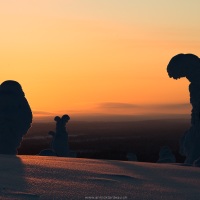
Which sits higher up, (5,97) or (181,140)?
(5,97)

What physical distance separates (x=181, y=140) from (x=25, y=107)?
5.48 m

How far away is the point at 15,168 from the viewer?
20.9 ft

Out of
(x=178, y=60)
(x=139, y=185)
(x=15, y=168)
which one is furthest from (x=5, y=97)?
(x=139, y=185)

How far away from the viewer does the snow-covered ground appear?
4.70m

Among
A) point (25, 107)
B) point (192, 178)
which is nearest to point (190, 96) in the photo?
point (25, 107)

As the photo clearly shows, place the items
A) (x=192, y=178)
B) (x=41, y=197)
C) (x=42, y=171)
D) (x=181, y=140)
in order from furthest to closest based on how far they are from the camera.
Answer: (x=181, y=140) < (x=192, y=178) < (x=42, y=171) < (x=41, y=197)

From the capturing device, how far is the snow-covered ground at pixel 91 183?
15.4ft

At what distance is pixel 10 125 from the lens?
16391mm

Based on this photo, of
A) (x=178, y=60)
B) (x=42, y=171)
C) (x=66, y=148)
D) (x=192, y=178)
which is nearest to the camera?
(x=42, y=171)

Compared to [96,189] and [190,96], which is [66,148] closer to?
[190,96]

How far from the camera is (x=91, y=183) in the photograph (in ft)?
17.8

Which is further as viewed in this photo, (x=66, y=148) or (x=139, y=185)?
(x=66, y=148)

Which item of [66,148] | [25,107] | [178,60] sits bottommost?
[66,148]

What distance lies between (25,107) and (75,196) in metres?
11.6
